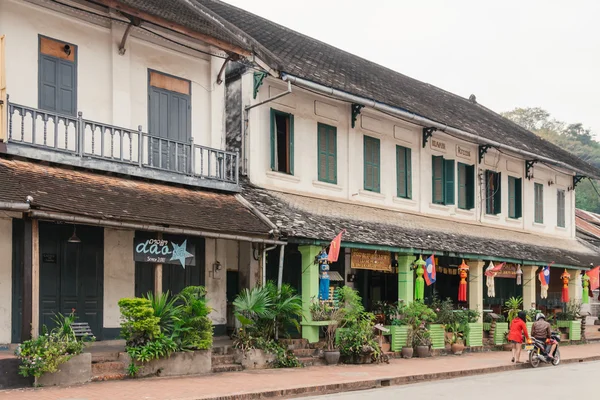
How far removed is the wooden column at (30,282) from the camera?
36.3 ft

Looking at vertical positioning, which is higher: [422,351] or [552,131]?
[552,131]

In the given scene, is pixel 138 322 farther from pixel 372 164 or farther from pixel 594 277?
pixel 594 277

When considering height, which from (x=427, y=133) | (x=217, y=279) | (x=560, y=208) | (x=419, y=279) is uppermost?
(x=427, y=133)

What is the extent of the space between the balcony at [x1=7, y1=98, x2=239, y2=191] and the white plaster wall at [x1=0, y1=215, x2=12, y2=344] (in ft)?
4.34

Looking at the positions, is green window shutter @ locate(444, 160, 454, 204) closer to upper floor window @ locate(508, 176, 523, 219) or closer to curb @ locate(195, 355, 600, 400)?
upper floor window @ locate(508, 176, 523, 219)

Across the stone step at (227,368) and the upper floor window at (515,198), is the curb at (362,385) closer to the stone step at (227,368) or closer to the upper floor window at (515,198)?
the stone step at (227,368)

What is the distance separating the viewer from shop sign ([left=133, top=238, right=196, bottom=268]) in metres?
13.1

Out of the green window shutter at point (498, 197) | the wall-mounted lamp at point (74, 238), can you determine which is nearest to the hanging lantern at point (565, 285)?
the green window shutter at point (498, 197)

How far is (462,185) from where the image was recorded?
23719mm

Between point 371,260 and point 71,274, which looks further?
point 371,260

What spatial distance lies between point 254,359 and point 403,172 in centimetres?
883

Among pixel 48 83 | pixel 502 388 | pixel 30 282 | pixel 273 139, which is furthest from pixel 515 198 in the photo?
pixel 30 282

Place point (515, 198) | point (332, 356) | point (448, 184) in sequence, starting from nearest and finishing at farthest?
1. point (332, 356)
2. point (448, 184)
3. point (515, 198)

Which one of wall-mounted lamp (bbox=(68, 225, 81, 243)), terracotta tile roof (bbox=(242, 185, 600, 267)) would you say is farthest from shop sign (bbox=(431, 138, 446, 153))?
wall-mounted lamp (bbox=(68, 225, 81, 243))
